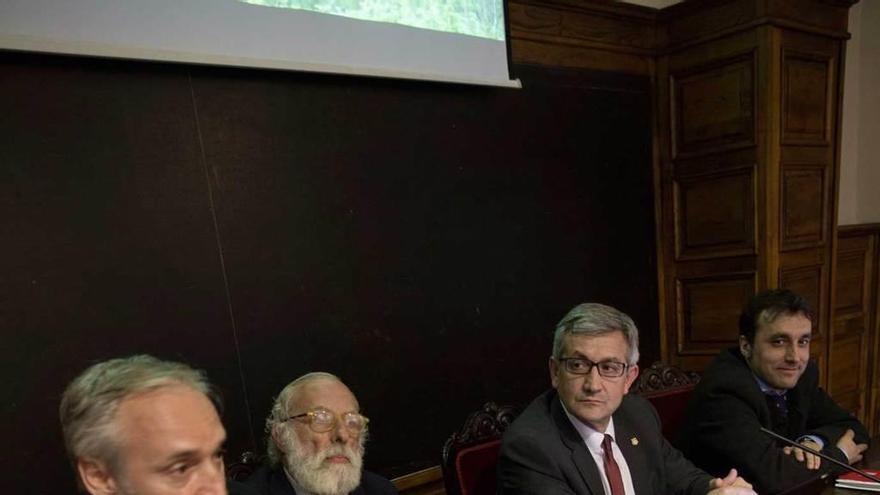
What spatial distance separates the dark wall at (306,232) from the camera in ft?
5.58

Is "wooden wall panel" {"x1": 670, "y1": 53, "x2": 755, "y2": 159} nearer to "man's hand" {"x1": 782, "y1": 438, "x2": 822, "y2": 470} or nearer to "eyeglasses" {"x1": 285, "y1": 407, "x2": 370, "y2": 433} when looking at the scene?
"man's hand" {"x1": 782, "y1": 438, "x2": 822, "y2": 470}

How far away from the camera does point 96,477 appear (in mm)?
907

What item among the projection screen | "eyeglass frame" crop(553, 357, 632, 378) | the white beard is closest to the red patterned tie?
"eyeglass frame" crop(553, 357, 632, 378)

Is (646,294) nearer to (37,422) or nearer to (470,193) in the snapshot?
(470,193)

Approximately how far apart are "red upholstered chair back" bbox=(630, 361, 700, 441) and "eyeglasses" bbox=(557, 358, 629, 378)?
661 mm

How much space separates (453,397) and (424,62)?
1.59m

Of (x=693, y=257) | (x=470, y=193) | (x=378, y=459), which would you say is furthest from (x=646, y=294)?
(x=378, y=459)

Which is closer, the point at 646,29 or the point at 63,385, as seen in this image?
the point at 63,385

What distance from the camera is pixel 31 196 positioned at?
1.68 m

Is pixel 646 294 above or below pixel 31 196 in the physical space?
below

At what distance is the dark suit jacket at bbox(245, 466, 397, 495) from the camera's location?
154cm

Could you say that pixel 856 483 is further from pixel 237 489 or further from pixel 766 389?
pixel 237 489

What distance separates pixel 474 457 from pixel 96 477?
3.36 feet

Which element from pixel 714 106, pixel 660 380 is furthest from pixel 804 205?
pixel 660 380
